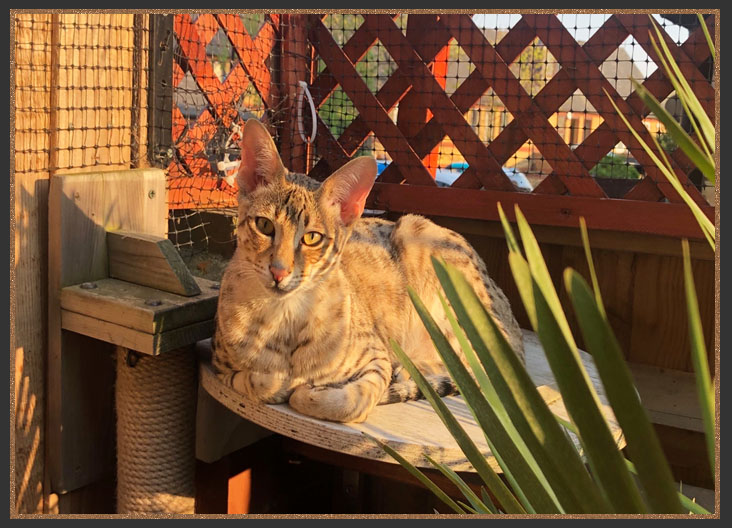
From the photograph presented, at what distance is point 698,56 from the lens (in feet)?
8.96

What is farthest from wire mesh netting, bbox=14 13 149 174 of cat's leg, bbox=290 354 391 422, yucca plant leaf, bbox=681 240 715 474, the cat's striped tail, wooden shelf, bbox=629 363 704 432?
wooden shelf, bbox=629 363 704 432

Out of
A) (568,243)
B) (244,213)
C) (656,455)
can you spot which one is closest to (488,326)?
(656,455)

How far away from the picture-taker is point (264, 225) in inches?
68.9

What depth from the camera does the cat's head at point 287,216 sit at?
171 cm

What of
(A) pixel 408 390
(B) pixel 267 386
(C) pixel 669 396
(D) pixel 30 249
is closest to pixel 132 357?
(D) pixel 30 249

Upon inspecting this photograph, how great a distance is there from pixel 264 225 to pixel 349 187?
229 mm

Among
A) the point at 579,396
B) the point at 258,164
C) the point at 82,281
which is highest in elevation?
the point at 258,164

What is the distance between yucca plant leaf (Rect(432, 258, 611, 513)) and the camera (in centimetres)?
60

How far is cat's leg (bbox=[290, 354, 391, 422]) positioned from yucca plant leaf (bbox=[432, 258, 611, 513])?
118cm

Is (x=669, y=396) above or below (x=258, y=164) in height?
below

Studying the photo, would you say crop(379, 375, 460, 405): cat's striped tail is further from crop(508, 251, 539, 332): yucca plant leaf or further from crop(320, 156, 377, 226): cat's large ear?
crop(508, 251, 539, 332): yucca plant leaf

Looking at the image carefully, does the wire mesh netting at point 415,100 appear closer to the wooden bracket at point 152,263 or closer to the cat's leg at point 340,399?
the wooden bracket at point 152,263

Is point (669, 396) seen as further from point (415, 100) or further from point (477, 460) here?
point (477, 460)

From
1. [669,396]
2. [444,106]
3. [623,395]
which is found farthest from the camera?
[444,106]
